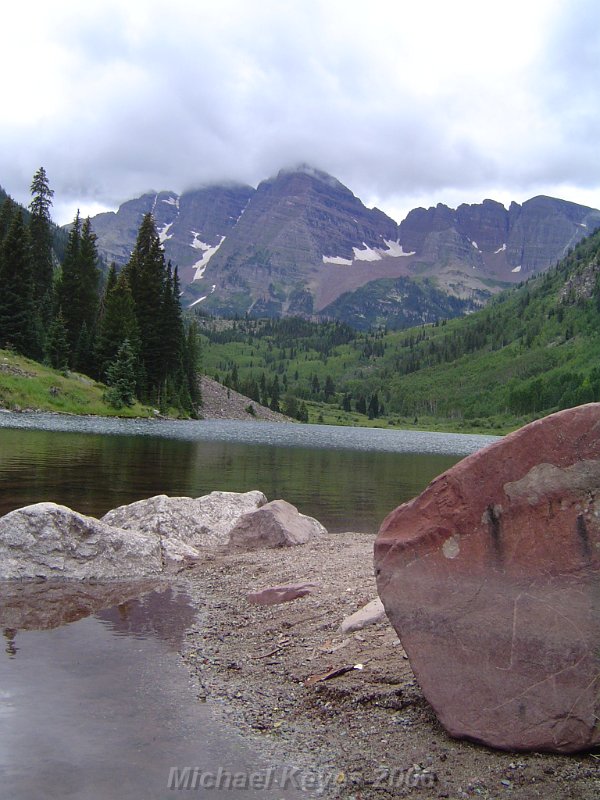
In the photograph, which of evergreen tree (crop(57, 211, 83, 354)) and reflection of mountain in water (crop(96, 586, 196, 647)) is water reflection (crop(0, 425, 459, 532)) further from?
evergreen tree (crop(57, 211, 83, 354))

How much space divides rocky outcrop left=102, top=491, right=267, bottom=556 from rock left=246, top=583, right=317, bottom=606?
716 cm

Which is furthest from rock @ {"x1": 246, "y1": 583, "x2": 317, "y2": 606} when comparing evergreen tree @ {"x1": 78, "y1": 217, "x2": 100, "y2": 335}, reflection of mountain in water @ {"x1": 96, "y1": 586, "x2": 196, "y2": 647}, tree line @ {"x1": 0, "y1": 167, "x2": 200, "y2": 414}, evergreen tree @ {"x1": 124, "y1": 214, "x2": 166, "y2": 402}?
evergreen tree @ {"x1": 124, "y1": 214, "x2": 166, "y2": 402}

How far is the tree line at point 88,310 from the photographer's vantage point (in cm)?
9694

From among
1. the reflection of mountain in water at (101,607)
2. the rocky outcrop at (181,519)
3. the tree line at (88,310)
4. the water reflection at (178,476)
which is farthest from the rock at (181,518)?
the tree line at (88,310)

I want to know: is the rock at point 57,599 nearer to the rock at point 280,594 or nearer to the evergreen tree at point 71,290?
the rock at point 280,594

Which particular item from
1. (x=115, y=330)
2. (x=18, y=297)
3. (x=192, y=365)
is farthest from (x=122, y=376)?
(x=192, y=365)

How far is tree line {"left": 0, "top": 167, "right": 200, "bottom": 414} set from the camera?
318 ft

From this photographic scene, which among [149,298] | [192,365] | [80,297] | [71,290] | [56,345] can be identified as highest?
[149,298]

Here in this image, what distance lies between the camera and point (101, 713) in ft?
31.6

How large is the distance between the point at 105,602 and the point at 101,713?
640 centimetres

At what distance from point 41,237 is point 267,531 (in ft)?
355

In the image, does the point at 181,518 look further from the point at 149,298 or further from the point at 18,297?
the point at 149,298

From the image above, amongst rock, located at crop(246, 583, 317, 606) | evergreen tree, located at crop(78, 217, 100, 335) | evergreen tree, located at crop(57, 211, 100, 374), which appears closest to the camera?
rock, located at crop(246, 583, 317, 606)

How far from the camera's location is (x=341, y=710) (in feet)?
31.9
